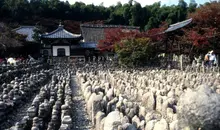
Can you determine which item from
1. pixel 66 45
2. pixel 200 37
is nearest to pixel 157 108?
pixel 200 37

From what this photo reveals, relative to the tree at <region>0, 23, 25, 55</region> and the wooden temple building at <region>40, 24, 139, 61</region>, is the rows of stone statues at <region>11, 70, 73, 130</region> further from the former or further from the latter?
the wooden temple building at <region>40, 24, 139, 61</region>

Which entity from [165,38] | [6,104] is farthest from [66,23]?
[6,104]

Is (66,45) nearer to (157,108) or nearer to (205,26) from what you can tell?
(205,26)

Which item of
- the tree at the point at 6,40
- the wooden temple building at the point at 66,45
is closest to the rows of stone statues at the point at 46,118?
the tree at the point at 6,40

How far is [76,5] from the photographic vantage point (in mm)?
51281

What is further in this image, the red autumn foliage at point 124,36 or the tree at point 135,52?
the red autumn foliage at point 124,36

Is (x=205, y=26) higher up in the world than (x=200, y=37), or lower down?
higher up

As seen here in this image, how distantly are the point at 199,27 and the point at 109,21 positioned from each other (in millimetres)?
30824

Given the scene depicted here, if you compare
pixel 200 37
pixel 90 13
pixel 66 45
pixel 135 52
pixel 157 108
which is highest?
pixel 90 13

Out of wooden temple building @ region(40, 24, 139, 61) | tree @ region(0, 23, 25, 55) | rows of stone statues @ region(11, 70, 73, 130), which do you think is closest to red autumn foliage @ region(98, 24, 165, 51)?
wooden temple building @ region(40, 24, 139, 61)

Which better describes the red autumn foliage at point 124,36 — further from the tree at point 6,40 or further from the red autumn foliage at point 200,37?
the tree at point 6,40

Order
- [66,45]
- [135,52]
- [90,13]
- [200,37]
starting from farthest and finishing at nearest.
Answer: [90,13], [66,45], [135,52], [200,37]

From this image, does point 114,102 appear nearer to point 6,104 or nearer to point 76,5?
point 6,104

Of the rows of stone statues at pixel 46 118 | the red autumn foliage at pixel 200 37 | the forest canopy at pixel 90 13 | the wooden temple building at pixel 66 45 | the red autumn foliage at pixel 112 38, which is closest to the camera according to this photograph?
the rows of stone statues at pixel 46 118
